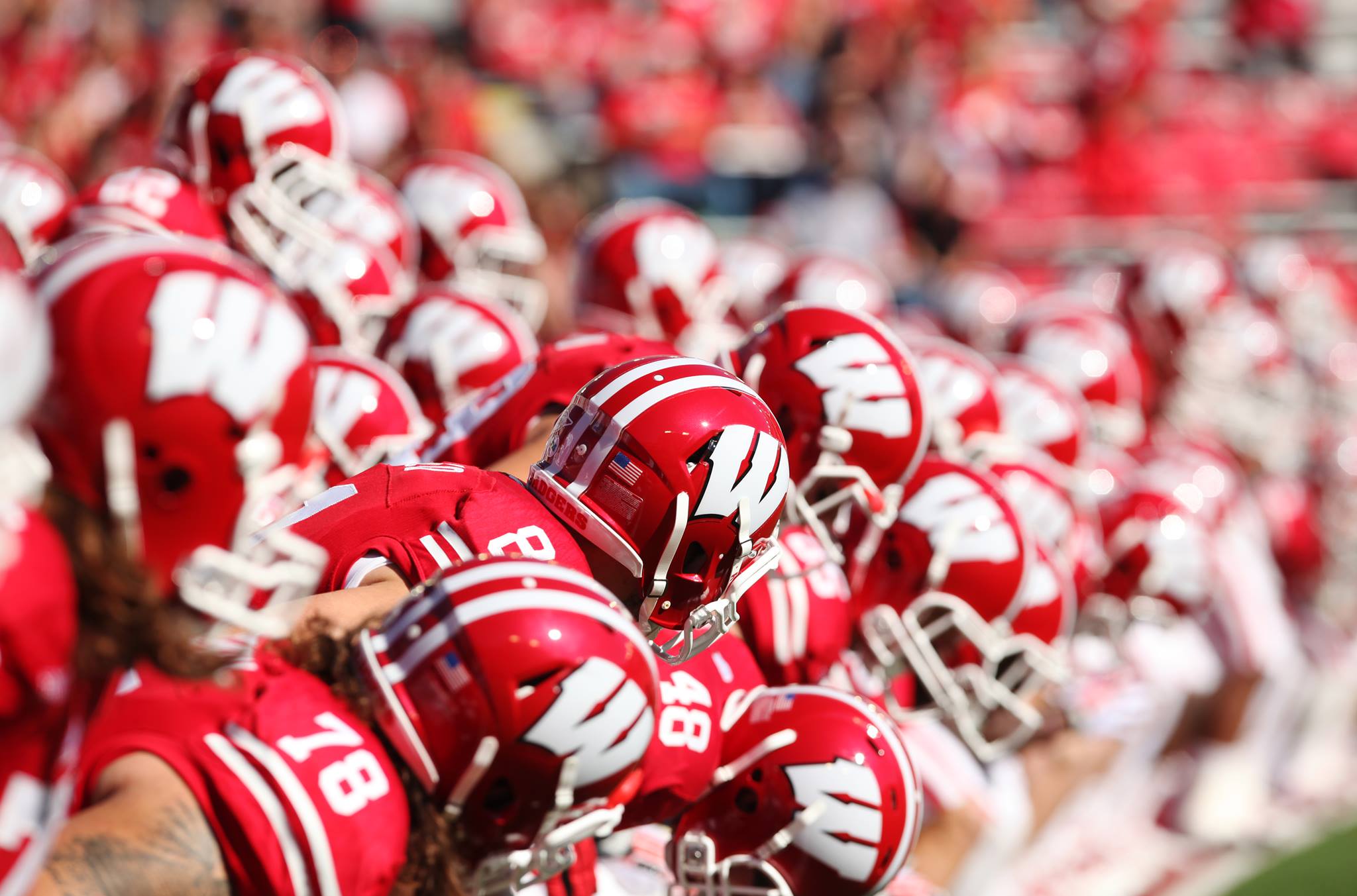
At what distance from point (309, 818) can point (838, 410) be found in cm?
143

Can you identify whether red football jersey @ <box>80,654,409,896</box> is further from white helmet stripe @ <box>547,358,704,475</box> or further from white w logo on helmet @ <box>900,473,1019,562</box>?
white w logo on helmet @ <box>900,473,1019,562</box>

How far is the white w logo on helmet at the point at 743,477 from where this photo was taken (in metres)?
2.18

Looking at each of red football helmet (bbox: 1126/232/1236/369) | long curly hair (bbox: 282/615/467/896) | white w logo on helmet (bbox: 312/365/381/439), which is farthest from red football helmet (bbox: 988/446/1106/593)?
red football helmet (bbox: 1126/232/1236/369)

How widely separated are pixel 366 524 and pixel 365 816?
0.63 m

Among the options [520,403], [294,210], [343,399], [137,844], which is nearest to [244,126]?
[294,210]

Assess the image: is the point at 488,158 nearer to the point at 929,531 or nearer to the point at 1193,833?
the point at 1193,833

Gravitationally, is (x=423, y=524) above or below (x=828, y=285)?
below

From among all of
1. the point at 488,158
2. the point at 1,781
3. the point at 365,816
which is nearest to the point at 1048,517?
the point at 365,816

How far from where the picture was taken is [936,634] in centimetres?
300

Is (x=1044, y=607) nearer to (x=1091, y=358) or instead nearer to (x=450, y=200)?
(x=1091, y=358)

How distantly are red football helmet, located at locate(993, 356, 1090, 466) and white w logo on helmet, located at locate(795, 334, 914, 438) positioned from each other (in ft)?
4.53

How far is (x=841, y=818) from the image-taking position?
220 centimetres

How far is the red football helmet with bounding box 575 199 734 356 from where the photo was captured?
4168mm

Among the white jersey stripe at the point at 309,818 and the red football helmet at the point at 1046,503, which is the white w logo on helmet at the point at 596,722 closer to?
the white jersey stripe at the point at 309,818
